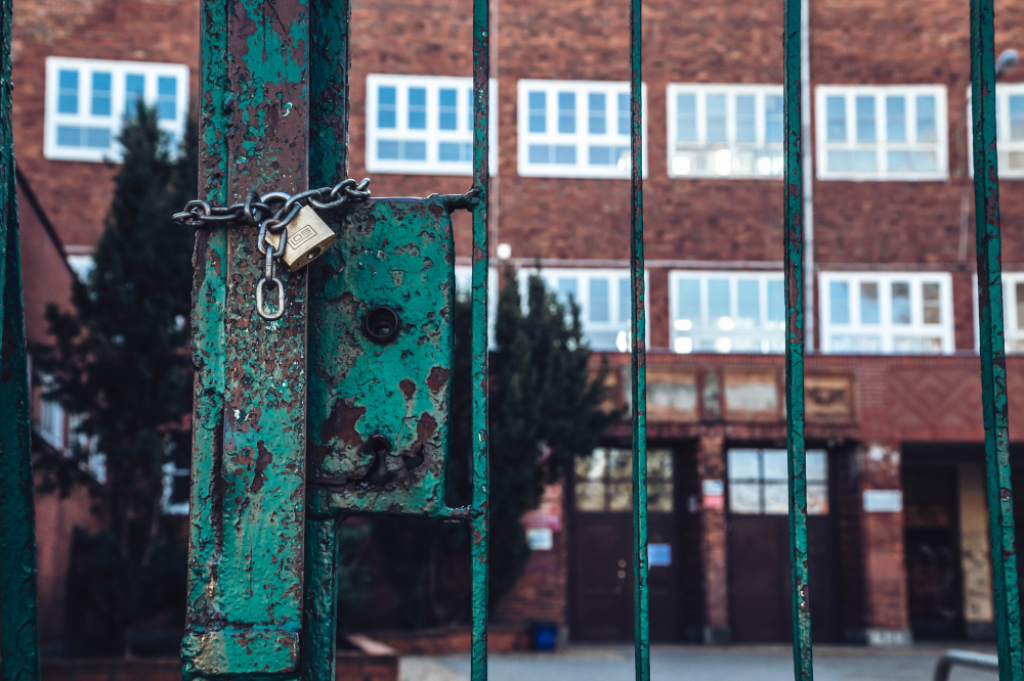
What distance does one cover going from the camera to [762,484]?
19938 mm

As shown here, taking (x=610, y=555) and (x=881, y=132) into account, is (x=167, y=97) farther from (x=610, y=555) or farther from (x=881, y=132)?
(x=881, y=132)

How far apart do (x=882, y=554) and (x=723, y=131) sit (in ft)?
28.0

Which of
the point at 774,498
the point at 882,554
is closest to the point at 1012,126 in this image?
the point at 774,498

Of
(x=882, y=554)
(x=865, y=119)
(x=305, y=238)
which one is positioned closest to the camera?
(x=305, y=238)

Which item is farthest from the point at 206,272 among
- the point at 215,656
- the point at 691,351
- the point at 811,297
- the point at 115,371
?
the point at 811,297

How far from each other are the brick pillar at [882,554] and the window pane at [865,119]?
6270 millimetres

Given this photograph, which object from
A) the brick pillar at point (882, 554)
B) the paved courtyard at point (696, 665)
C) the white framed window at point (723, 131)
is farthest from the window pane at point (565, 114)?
the paved courtyard at point (696, 665)

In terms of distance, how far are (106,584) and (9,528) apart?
9940 mm

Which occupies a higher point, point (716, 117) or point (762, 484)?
point (716, 117)

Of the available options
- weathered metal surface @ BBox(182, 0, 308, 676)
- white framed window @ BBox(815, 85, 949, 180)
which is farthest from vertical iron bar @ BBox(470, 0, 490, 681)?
white framed window @ BBox(815, 85, 949, 180)

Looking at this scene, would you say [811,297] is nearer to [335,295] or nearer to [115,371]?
[115,371]

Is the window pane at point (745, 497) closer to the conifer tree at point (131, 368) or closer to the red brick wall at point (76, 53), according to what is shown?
the conifer tree at point (131, 368)

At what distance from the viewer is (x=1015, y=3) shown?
71.1 ft

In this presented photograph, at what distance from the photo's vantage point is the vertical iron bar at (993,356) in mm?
1880
